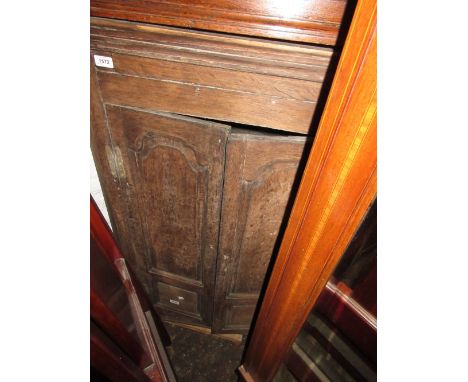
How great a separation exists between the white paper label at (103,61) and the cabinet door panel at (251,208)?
54 cm

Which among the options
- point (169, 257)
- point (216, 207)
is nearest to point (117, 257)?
point (169, 257)

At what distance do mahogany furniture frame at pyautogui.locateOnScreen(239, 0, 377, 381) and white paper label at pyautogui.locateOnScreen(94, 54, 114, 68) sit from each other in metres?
0.86

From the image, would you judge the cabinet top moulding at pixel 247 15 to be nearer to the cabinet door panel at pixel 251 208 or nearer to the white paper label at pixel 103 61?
the white paper label at pixel 103 61

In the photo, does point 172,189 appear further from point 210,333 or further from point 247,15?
point 210,333

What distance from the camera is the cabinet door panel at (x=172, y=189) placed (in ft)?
4.02

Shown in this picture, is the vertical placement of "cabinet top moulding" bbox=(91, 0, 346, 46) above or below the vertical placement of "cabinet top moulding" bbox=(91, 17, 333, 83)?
above

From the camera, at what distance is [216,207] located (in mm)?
1462

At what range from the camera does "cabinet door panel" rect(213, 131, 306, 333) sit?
3.92ft

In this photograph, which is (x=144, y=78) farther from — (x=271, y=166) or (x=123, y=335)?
(x=123, y=335)

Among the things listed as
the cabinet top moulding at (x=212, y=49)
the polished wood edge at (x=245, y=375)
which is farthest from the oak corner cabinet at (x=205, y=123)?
the polished wood edge at (x=245, y=375)

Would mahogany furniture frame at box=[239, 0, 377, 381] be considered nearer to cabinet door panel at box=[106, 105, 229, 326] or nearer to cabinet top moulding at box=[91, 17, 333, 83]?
cabinet top moulding at box=[91, 17, 333, 83]

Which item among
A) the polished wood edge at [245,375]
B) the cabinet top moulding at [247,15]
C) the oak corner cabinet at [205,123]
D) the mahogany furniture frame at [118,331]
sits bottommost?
the polished wood edge at [245,375]

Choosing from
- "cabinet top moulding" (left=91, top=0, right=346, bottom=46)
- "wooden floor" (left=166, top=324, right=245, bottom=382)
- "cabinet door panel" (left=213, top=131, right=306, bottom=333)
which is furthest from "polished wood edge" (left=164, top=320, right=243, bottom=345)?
"cabinet top moulding" (left=91, top=0, right=346, bottom=46)

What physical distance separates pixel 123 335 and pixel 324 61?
4.19 ft
